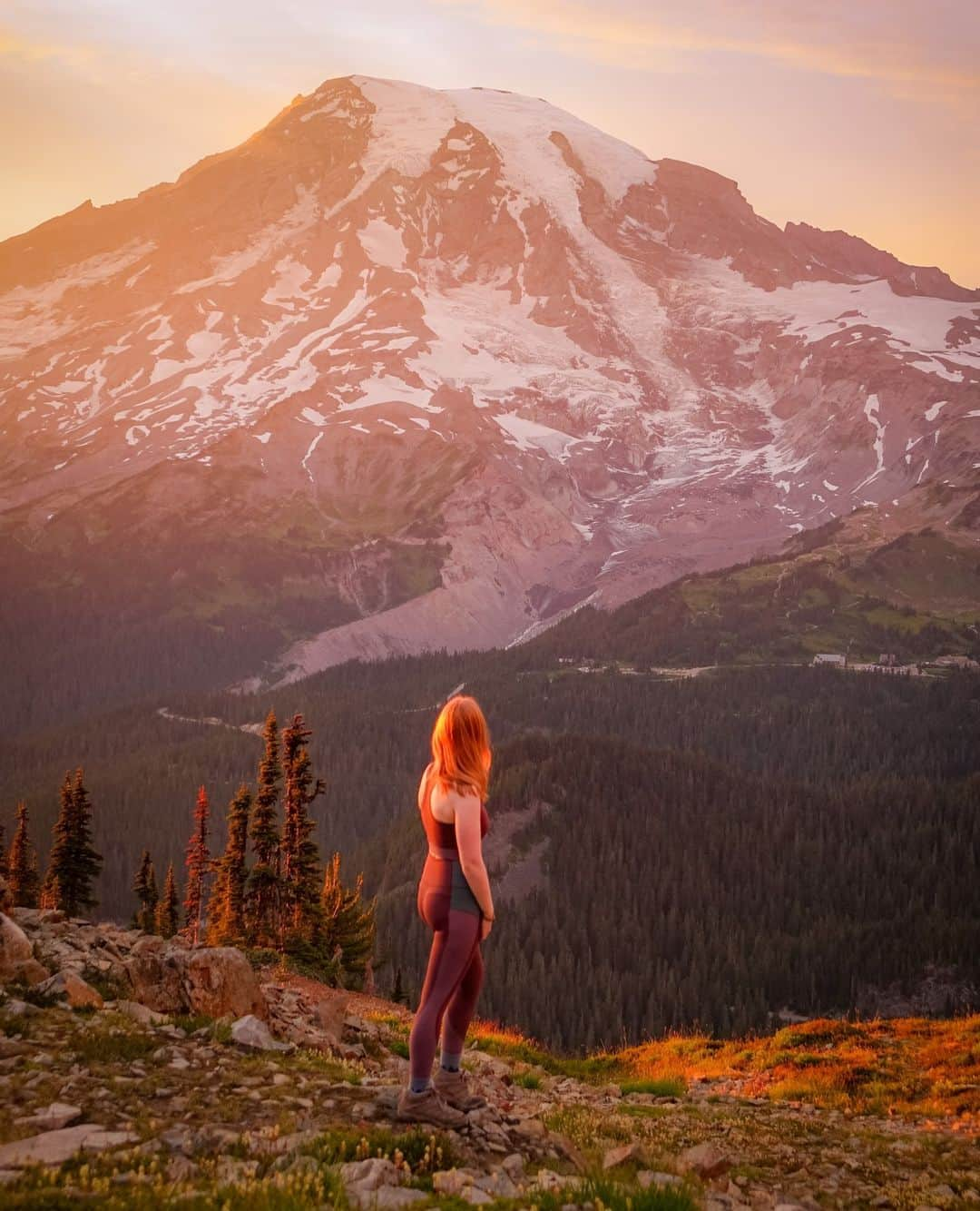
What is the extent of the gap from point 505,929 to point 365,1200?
424 feet

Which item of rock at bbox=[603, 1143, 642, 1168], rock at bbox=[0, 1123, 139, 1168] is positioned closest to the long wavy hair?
rock at bbox=[603, 1143, 642, 1168]

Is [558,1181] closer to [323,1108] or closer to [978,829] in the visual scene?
[323,1108]

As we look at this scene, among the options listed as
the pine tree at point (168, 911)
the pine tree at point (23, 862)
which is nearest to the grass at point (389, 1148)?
the pine tree at point (168, 911)

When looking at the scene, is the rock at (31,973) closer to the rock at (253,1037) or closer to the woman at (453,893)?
the rock at (253,1037)

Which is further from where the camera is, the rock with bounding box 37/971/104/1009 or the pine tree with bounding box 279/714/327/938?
the pine tree with bounding box 279/714/327/938

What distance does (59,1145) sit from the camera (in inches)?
416

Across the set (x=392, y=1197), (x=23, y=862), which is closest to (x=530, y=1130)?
(x=392, y=1197)

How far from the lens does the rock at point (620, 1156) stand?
12.4 m

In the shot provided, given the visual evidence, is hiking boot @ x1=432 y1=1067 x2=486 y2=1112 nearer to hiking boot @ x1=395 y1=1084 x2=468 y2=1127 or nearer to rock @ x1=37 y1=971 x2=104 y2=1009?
hiking boot @ x1=395 y1=1084 x2=468 y2=1127

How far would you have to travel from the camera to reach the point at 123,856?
560 ft

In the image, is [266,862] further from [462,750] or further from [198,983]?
[462,750]

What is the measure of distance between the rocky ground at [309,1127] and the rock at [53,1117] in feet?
0.08

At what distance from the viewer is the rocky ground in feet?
32.9

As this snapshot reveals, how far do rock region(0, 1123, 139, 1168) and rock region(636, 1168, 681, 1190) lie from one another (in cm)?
565
